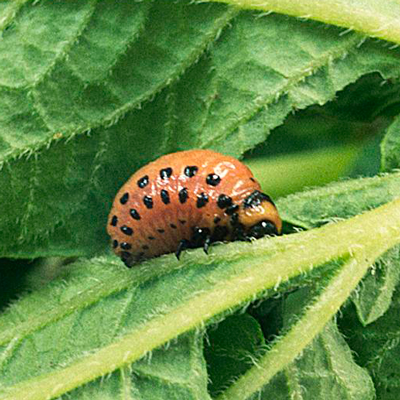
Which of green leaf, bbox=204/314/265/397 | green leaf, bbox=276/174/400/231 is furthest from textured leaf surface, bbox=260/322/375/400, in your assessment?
green leaf, bbox=276/174/400/231

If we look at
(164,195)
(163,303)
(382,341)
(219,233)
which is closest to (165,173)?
(164,195)

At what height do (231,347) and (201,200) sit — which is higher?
(201,200)

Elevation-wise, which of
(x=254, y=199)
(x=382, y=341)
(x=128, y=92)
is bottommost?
(x=382, y=341)

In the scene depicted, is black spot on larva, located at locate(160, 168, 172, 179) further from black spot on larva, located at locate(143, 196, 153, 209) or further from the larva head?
the larva head

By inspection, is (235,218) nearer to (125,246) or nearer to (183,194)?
(183,194)

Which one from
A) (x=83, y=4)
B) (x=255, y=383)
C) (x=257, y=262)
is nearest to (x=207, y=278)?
(x=257, y=262)
